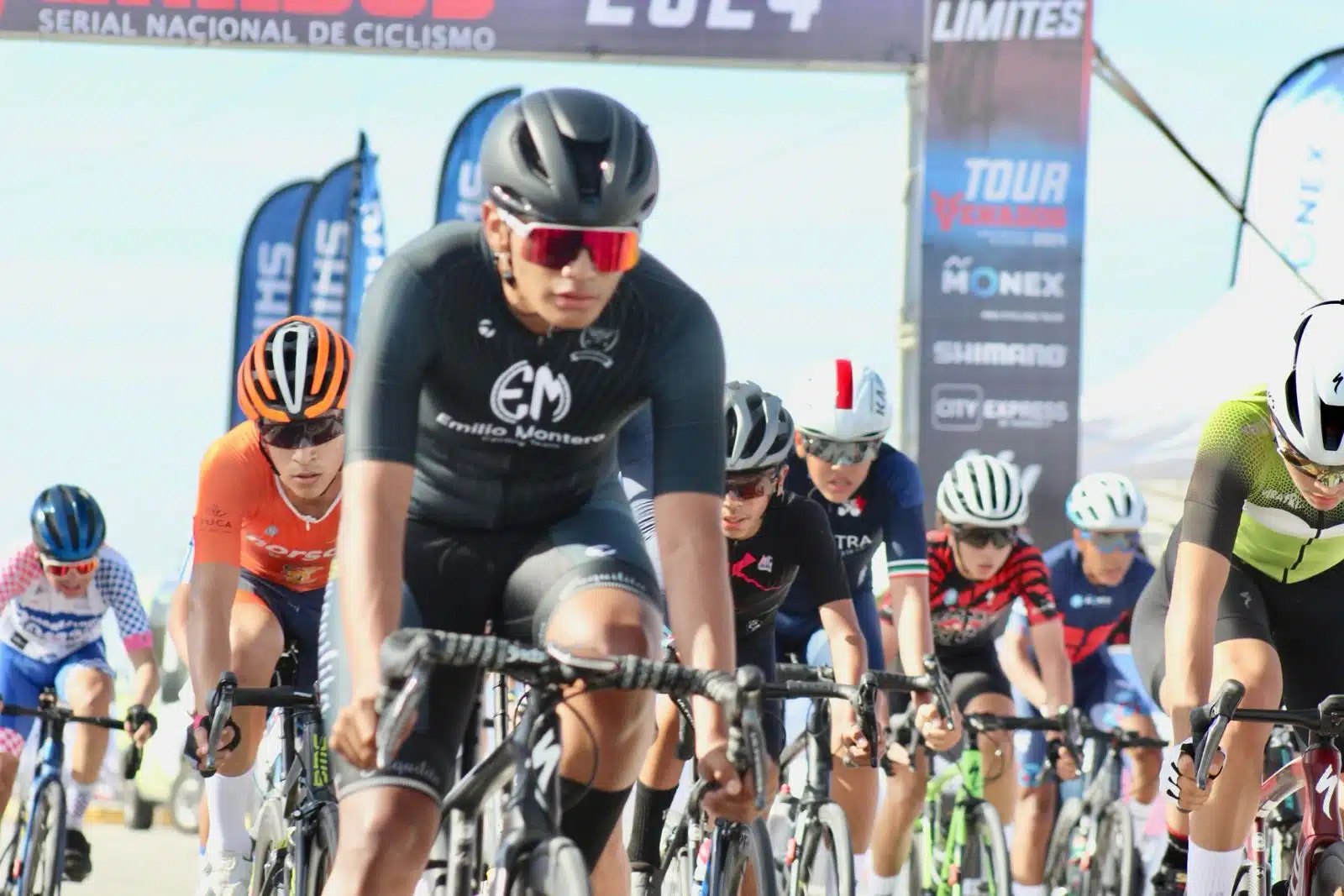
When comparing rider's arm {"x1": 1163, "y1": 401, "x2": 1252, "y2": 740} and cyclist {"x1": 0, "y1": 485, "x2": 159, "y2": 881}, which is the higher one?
rider's arm {"x1": 1163, "y1": 401, "x2": 1252, "y2": 740}

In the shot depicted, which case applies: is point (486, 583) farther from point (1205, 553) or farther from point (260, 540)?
point (260, 540)

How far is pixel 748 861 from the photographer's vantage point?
5.87m

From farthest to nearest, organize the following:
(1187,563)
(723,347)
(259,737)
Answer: (259,737)
(1187,563)
(723,347)

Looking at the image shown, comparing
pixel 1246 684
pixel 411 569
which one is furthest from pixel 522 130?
pixel 1246 684

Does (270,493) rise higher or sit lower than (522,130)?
lower

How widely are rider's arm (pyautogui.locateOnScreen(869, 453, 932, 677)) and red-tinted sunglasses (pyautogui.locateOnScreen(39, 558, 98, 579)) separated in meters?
3.90

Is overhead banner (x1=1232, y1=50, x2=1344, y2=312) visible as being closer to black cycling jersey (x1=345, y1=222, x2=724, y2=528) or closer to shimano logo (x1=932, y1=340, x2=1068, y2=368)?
shimano logo (x1=932, y1=340, x2=1068, y2=368)

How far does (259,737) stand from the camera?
7336mm

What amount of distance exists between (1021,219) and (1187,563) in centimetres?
1186

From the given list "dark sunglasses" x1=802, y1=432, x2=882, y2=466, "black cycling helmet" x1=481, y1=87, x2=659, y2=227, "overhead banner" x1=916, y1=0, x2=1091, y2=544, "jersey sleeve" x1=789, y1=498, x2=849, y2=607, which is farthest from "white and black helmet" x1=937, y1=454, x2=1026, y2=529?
"overhead banner" x1=916, y1=0, x2=1091, y2=544

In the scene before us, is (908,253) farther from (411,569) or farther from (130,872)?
(411,569)

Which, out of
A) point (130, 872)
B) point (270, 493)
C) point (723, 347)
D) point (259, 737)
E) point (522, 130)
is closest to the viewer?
point (522, 130)

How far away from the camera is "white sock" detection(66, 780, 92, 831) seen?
30.5 ft

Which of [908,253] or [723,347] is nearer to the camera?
[723,347]
